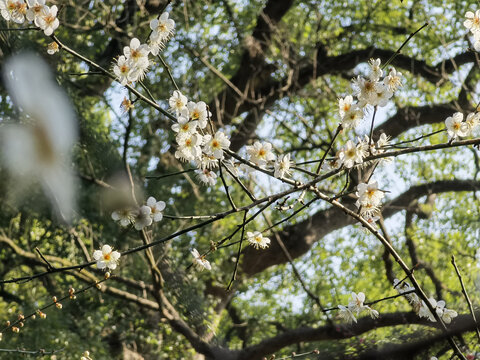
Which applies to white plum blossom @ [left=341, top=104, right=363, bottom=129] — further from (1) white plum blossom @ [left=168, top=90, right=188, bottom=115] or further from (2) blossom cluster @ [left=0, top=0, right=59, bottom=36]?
(2) blossom cluster @ [left=0, top=0, right=59, bottom=36]

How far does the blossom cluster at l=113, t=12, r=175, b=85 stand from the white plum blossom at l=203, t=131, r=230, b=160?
0.95 feet

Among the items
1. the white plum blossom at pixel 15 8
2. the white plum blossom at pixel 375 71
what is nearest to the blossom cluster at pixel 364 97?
the white plum blossom at pixel 375 71

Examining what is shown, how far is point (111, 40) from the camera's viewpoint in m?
6.59

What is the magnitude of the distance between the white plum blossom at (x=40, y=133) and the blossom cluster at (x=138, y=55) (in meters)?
3.63

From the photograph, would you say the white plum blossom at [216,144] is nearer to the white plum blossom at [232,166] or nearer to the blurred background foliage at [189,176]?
the white plum blossom at [232,166]

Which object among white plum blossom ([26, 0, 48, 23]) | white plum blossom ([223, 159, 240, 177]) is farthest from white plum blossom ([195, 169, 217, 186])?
white plum blossom ([26, 0, 48, 23])

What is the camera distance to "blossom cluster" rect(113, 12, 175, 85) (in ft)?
6.18

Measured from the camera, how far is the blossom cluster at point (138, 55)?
1.88 metres

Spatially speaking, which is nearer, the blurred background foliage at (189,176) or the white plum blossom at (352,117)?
the white plum blossom at (352,117)

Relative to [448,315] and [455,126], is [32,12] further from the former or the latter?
[448,315]

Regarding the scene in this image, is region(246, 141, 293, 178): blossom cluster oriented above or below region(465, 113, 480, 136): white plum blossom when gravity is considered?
above

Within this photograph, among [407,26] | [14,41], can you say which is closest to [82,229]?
[14,41]

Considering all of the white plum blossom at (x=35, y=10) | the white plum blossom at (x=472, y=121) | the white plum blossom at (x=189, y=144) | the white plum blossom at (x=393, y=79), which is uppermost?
the white plum blossom at (x=35, y=10)

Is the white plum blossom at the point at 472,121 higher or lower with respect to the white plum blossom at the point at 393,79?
lower
